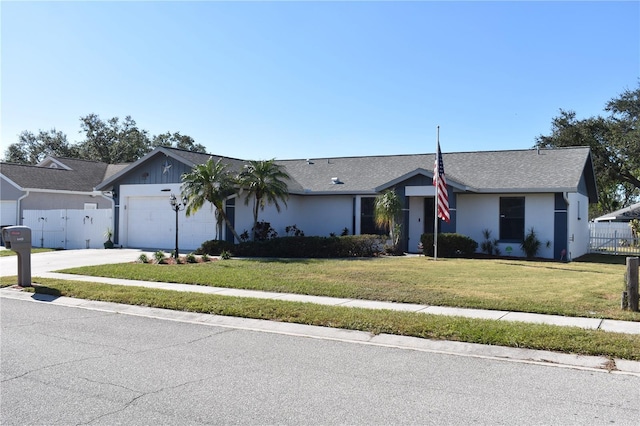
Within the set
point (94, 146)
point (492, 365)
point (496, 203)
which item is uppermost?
point (94, 146)

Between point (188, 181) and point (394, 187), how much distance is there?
8728 mm

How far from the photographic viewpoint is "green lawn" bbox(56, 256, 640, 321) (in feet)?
34.3

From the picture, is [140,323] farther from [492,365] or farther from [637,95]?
[637,95]

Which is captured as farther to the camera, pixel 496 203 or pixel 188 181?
pixel 496 203

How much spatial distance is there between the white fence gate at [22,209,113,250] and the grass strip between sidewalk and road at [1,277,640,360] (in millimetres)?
13570

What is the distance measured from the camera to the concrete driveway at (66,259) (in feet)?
55.2

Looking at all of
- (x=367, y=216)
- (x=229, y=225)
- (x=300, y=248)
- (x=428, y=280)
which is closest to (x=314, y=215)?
(x=367, y=216)

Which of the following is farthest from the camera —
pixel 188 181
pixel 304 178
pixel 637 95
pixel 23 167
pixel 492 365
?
pixel 637 95

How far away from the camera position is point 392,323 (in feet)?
28.1

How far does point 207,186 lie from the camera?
20766 millimetres

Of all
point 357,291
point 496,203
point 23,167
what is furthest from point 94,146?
point 357,291

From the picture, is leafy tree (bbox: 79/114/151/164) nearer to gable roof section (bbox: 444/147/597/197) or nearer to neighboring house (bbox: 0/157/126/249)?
neighboring house (bbox: 0/157/126/249)

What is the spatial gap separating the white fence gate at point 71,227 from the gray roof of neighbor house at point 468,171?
9.04 metres

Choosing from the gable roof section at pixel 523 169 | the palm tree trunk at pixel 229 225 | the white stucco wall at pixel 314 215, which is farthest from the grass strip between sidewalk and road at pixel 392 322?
the gable roof section at pixel 523 169
